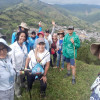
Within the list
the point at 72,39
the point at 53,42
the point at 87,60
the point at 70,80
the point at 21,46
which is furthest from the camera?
the point at 87,60

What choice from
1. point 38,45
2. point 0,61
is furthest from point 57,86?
point 0,61

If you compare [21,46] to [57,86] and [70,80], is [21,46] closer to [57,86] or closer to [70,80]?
[57,86]

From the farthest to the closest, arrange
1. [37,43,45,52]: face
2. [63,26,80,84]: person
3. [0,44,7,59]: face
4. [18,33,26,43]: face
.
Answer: [63,26,80,84]: person < [18,33,26,43]: face < [37,43,45,52]: face < [0,44,7,59]: face

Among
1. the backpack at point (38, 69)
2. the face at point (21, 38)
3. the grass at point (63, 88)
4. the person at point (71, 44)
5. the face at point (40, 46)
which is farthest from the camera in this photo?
the person at point (71, 44)

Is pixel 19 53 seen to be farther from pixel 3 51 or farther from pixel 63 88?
pixel 63 88

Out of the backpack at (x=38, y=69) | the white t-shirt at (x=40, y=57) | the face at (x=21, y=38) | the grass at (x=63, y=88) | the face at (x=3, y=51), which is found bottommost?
the grass at (x=63, y=88)

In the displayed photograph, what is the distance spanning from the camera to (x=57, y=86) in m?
4.66

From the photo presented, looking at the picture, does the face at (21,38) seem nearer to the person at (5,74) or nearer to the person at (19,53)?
the person at (19,53)


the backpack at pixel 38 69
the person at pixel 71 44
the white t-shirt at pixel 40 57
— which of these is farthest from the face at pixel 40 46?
the person at pixel 71 44

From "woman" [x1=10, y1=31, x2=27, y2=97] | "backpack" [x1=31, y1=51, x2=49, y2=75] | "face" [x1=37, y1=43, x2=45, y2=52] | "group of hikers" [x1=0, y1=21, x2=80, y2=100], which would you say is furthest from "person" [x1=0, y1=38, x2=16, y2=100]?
"face" [x1=37, y1=43, x2=45, y2=52]

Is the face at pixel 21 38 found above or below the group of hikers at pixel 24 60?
above

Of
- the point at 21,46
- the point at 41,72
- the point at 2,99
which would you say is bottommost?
the point at 2,99

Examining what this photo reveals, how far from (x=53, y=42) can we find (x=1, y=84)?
452 centimetres

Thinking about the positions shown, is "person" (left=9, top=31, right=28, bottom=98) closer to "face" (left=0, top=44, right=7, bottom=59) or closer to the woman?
the woman
